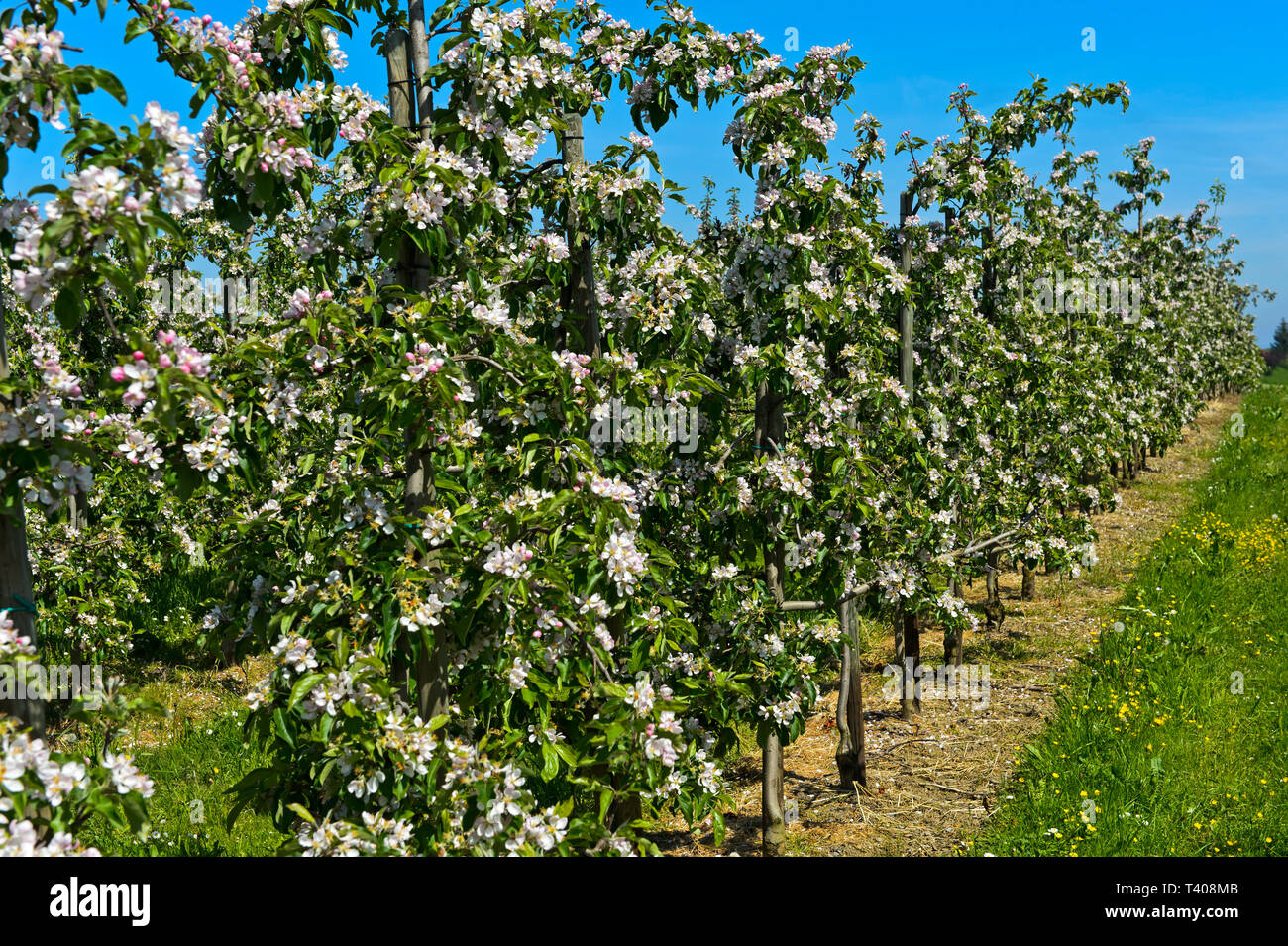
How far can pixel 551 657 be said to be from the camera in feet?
11.6

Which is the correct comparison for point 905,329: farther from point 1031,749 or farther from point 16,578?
point 16,578

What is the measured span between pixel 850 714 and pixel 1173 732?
2.91 m

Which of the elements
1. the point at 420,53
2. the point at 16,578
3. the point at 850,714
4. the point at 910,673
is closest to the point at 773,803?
the point at 850,714

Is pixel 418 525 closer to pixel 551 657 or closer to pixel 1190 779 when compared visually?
pixel 551 657

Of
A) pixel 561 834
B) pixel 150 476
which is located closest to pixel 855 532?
pixel 561 834

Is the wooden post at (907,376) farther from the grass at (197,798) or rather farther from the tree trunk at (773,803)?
the grass at (197,798)

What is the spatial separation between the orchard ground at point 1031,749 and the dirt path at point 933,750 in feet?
0.07

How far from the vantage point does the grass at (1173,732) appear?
20.2 feet

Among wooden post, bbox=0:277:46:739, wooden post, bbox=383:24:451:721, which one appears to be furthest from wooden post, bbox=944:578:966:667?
wooden post, bbox=0:277:46:739

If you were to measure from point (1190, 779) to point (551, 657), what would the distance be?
585cm

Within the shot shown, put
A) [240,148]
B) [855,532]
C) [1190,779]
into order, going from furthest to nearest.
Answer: [1190,779] < [855,532] < [240,148]

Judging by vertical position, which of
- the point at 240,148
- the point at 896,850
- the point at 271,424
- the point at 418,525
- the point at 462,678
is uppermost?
the point at 240,148

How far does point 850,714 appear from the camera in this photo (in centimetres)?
719

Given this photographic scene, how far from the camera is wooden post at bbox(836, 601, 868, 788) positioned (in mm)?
7129
